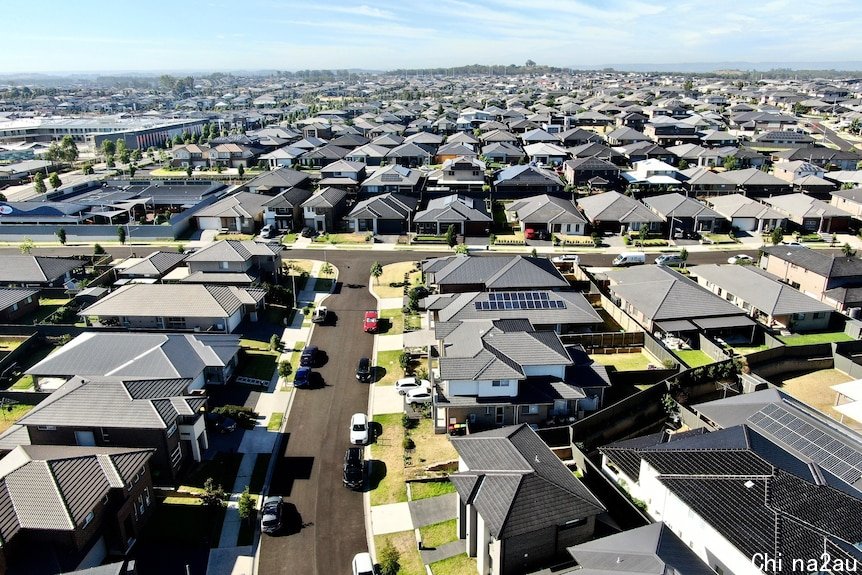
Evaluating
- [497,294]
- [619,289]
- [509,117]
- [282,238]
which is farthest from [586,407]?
[509,117]

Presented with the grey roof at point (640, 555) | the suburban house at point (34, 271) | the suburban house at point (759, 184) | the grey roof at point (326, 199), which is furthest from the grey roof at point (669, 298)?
the suburban house at point (34, 271)

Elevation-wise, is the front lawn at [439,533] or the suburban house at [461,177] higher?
the suburban house at [461,177]

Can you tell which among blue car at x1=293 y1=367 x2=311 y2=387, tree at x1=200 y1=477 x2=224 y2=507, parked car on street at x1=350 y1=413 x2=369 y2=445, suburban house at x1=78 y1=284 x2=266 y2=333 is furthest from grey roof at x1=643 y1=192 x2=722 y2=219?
tree at x1=200 y1=477 x2=224 y2=507

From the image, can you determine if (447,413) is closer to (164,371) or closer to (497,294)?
(497,294)

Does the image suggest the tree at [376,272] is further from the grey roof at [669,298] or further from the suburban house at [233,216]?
the suburban house at [233,216]

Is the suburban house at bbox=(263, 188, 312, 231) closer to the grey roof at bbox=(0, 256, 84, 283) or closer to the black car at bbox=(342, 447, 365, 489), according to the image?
the grey roof at bbox=(0, 256, 84, 283)

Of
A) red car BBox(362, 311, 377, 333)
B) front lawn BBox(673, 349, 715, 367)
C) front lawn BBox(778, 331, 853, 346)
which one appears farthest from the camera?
red car BBox(362, 311, 377, 333)
